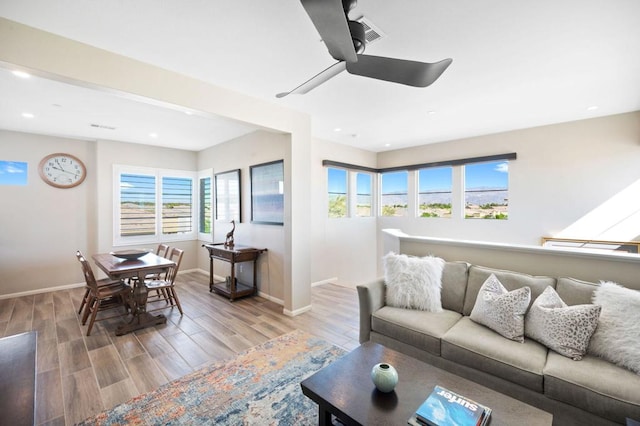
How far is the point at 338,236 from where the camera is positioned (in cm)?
542

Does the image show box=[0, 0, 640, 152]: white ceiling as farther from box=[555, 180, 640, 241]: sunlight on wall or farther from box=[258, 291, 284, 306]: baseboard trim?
box=[258, 291, 284, 306]: baseboard trim

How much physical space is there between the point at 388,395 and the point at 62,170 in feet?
20.0

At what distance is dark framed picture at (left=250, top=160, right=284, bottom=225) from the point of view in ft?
13.6

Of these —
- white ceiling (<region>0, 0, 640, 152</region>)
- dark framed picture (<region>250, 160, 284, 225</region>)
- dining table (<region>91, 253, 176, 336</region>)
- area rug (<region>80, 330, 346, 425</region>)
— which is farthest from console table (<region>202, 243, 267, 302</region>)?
white ceiling (<region>0, 0, 640, 152</region>)

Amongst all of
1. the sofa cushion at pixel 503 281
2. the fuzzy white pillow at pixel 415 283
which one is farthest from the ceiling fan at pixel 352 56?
the sofa cushion at pixel 503 281

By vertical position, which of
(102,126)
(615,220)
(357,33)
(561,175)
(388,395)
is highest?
(102,126)

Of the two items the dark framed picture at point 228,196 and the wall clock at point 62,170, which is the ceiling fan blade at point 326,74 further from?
the wall clock at point 62,170

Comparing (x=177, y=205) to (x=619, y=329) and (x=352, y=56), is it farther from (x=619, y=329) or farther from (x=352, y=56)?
(x=619, y=329)

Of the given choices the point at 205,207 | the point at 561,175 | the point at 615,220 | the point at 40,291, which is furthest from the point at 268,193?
the point at 615,220

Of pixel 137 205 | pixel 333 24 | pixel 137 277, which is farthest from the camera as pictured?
pixel 137 205

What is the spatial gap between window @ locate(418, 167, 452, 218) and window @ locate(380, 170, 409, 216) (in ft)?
1.06

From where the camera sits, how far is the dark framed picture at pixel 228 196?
497cm

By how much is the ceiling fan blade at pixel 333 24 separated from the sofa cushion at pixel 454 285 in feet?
6.98

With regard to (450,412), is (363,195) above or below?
above
